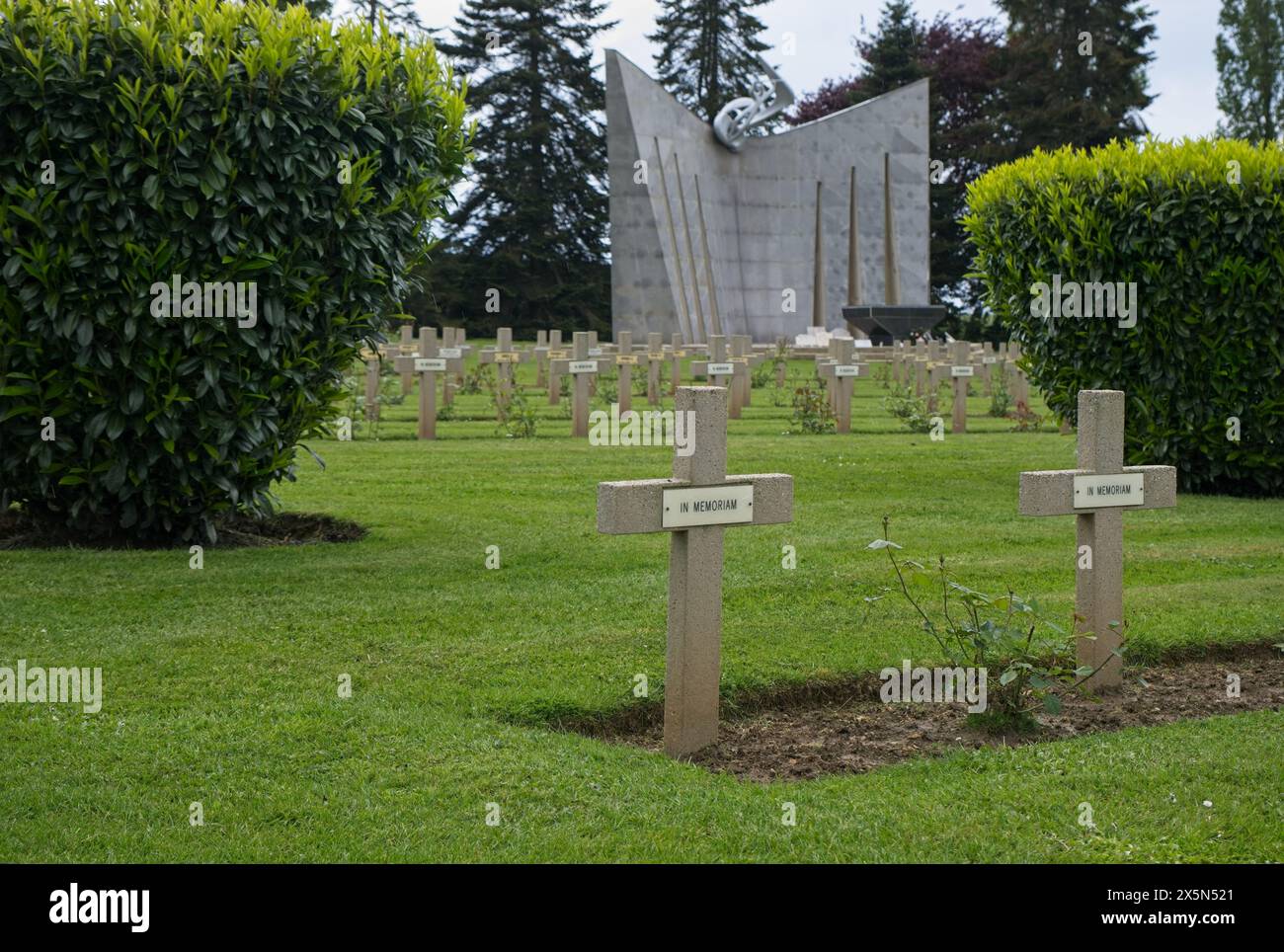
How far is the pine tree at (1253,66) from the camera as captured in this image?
47656 millimetres

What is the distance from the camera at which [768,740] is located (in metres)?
5.55

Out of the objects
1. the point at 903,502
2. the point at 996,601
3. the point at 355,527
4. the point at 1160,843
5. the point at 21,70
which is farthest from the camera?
the point at 903,502

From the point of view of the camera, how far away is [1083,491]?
6.07 metres

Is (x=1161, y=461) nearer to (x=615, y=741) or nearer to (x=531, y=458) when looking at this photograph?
(x=531, y=458)

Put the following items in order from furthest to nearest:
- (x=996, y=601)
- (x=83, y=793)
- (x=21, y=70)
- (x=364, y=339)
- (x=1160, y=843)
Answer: (x=364, y=339) < (x=21, y=70) < (x=996, y=601) < (x=83, y=793) < (x=1160, y=843)

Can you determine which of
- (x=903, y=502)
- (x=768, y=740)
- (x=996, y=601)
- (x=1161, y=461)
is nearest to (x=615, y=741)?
(x=768, y=740)

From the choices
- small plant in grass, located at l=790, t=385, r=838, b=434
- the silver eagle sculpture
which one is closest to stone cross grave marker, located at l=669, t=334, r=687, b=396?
small plant in grass, located at l=790, t=385, r=838, b=434

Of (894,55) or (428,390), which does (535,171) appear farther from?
(428,390)

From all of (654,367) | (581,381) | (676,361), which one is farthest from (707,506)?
(676,361)

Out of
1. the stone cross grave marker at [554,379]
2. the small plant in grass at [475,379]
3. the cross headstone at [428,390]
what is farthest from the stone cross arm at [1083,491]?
the small plant in grass at [475,379]

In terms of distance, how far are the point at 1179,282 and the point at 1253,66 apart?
41.4 meters

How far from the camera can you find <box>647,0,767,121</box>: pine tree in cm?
5072

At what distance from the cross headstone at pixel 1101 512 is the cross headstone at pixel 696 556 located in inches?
65.6

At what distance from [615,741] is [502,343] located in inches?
668
